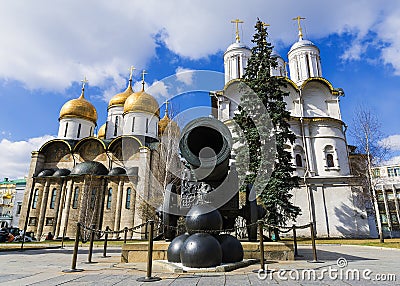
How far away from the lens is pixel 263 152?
1588 centimetres

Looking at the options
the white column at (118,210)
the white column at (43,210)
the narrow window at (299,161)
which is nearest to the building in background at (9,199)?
the white column at (43,210)

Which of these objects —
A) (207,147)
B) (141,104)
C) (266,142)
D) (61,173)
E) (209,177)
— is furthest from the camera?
(141,104)

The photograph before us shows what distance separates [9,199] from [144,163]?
186ft

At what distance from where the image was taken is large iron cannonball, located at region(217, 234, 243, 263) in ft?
17.8

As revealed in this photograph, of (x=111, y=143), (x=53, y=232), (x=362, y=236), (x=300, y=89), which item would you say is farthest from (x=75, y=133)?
(x=362, y=236)

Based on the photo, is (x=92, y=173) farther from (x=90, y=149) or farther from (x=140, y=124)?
(x=140, y=124)

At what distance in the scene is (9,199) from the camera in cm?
6700

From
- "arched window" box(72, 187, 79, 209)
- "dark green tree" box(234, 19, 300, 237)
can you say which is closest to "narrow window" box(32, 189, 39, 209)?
"arched window" box(72, 187, 79, 209)

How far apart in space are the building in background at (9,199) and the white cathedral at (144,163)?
60.4ft

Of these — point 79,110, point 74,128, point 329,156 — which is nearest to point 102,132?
point 74,128

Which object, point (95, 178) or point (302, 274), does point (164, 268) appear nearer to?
point (302, 274)

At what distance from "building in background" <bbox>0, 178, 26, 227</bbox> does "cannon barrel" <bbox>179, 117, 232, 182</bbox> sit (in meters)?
49.8

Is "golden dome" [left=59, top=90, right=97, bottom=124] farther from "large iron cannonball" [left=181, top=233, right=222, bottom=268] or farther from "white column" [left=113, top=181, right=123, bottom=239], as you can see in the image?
"large iron cannonball" [left=181, top=233, right=222, bottom=268]

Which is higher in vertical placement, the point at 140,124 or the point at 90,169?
the point at 140,124
